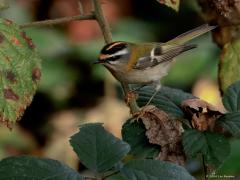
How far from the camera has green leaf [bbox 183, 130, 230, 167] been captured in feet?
5.91

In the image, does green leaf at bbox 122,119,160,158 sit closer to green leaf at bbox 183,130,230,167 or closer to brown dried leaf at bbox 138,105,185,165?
brown dried leaf at bbox 138,105,185,165

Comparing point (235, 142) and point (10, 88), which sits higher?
point (10, 88)

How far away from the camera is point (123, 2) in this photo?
7.17 meters

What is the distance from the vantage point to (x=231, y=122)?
1853mm

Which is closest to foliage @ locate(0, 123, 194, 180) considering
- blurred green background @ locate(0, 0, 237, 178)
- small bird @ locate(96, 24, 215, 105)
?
small bird @ locate(96, 24, 215, 105)

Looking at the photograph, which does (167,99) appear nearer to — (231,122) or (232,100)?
(232,100)

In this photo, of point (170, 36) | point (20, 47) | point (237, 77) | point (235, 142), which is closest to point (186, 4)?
point (170, 36)

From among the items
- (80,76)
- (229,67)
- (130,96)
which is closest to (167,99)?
(130,96)

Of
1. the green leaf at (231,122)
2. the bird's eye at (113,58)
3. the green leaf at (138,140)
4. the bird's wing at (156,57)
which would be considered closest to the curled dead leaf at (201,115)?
the green leaf at (231,122)

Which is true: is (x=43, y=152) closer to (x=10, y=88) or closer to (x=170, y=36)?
(x=170, y=36)

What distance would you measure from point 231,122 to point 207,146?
0.35ft

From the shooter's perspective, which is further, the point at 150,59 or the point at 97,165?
the point at 150,59

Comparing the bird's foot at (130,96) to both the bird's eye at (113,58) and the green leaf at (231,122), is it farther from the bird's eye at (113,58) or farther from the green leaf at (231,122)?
the bird's eye at (113,58)

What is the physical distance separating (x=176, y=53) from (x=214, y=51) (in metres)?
1.99
